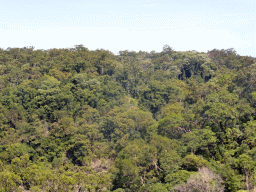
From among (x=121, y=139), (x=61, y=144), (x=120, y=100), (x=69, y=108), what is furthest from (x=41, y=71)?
(x=121, y=139)

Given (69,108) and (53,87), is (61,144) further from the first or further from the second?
(53,87)

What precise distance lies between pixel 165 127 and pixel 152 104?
10474mm

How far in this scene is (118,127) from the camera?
2869 centimetres

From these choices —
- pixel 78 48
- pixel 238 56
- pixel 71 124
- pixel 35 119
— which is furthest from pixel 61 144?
pixel 238 56

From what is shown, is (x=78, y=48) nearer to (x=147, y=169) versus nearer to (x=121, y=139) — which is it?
(x=121, y=139)

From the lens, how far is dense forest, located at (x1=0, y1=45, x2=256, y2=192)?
55.7ft

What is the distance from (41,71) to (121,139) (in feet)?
57.2

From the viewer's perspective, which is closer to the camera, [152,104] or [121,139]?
[121,139]

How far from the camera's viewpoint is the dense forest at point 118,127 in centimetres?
1697

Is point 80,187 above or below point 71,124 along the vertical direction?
A: below

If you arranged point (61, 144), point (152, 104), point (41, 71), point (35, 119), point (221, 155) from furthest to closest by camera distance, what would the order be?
point (41, 71) < point (152, 104) < point (35, 119) < point (61, 144) < point (221, 155)

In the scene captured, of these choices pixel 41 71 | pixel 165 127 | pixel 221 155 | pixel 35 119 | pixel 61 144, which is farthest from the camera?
pixel 41 71

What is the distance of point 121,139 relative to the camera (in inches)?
1054

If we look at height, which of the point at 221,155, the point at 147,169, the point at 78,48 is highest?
the point at 78,48
